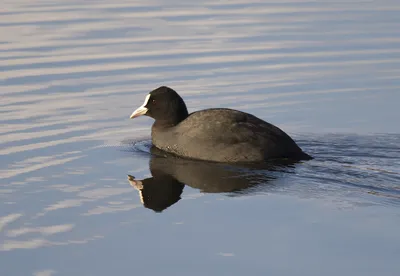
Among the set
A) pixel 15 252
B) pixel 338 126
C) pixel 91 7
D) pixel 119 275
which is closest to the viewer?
pixel 119 275

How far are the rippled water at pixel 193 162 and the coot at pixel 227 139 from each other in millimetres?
268

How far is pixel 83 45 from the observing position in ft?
60.3

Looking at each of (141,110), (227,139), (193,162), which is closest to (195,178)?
(193,162)

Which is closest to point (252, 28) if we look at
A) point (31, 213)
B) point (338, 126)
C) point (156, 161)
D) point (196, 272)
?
point (338, 126)

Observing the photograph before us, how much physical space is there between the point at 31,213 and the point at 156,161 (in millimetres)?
2701

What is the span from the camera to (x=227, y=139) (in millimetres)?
11914

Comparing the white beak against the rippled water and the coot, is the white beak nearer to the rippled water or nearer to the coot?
the rippled water

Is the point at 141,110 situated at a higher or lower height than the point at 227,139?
higher

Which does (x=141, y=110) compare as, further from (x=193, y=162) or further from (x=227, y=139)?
(x=227, y=139)

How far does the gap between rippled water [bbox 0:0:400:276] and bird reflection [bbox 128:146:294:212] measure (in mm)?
33

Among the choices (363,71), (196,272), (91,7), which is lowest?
(196,272)

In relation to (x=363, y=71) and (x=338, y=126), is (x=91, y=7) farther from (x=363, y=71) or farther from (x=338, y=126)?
(x=338, y=126)

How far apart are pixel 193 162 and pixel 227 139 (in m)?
0.47

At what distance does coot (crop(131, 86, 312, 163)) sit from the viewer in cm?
1177
